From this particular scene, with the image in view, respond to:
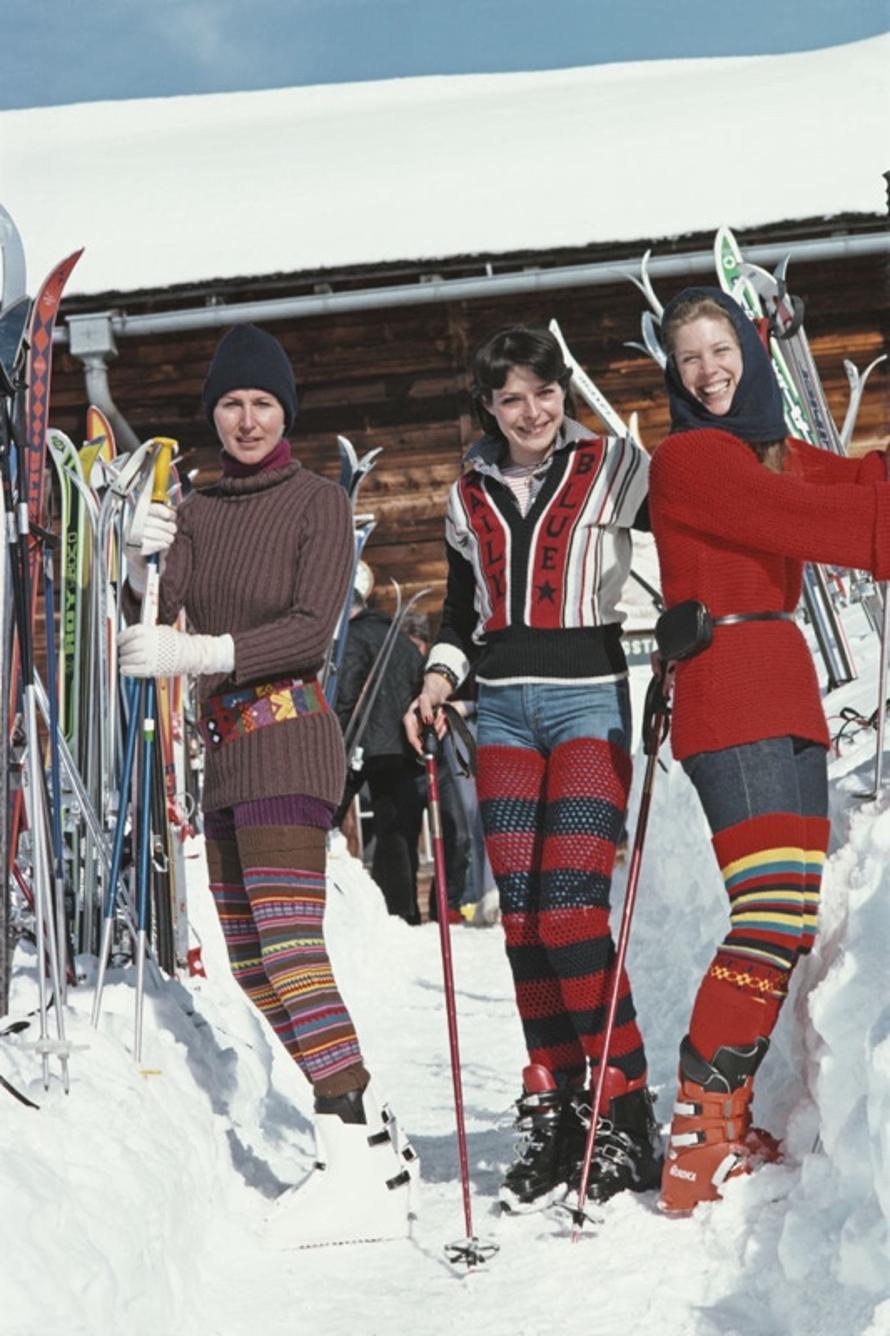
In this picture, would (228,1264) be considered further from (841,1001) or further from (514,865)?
(841,1001)

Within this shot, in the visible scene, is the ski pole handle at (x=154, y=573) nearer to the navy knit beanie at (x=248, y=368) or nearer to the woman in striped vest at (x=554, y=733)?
the navy knit beanie at (x=248, y=368)

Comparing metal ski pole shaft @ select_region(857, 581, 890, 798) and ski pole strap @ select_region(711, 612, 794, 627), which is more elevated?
ski pole strap @ select_region(711, 612, 794, 627)

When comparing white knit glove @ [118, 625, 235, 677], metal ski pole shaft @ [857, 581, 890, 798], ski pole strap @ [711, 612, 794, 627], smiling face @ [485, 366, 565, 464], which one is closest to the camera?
ski pole strap @ [711, 612, 794, 627]

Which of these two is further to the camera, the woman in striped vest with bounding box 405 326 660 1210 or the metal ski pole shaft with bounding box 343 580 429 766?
the metal ski pole shaft with bounding box 343 580 429 766

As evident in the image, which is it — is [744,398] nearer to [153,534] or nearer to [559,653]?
[559,653]

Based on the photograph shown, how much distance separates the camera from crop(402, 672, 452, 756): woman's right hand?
3.36 m

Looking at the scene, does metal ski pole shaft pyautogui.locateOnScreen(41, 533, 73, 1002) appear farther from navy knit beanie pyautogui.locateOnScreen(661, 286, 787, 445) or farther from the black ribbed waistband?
navy knit beanie pyautogui.locateOnScreen(661, 286, 787, 445)

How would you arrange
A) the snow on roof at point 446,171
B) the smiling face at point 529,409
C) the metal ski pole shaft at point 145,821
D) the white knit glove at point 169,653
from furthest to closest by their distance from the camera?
the snow on roof at point 446,171, the metal ski pole shaft at point 145,821, the smiling face at point 529,409, the white knit glove at point 169,653

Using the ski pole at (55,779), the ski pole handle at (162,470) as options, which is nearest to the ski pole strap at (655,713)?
the ski pole handle at (162,470)

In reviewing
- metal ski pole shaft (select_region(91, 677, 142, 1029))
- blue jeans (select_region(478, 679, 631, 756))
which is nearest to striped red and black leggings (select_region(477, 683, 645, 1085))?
blue jeans (select_region(478, 679, 631, 756))

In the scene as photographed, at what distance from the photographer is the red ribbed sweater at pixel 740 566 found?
283 cm

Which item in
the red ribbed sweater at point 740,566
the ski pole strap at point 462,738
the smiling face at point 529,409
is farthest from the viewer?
the ski pole strap at point 462,738

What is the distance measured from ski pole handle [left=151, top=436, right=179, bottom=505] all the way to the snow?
3.54 ft

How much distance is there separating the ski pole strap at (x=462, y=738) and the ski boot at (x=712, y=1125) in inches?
32.3
